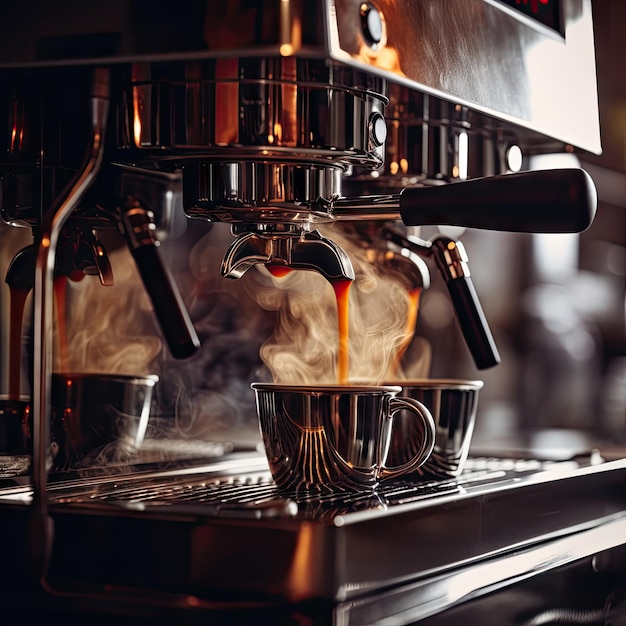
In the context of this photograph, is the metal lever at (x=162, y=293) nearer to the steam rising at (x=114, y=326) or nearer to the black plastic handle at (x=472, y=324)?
the steam rising at (x=114, y=326)

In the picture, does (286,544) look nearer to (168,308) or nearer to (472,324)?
(168,308)

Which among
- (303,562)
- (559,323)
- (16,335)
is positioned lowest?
(303,562)

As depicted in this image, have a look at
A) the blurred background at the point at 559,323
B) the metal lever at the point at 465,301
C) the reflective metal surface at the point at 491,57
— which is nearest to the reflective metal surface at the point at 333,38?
the reflective metal surface at the point at 491,57

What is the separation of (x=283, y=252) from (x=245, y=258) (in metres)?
0.03

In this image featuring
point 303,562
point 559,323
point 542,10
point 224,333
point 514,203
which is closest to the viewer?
point 303,562

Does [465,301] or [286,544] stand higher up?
[465,301]

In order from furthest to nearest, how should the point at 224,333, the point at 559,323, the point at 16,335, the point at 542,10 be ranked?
the point at 559,323 → the point at 224,333 → the point at 542,10 → the point at 16,335

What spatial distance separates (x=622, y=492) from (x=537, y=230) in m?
0.28

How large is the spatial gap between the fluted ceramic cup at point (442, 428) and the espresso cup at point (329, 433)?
0.22 ft

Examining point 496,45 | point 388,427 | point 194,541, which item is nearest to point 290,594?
point 194,541

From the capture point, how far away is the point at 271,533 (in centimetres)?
58

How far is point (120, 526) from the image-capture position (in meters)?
0.62

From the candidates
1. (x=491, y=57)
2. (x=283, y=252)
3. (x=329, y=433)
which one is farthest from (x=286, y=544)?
(x=491, y=57)

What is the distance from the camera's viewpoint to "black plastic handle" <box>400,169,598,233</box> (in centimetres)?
68
